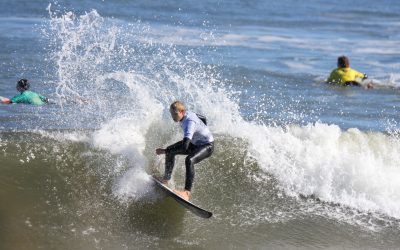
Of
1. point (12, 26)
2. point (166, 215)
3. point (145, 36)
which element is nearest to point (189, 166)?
point (166, 215)

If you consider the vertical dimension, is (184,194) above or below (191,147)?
below

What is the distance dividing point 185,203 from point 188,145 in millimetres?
808

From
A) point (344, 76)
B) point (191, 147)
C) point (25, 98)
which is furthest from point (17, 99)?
point (344, 76)

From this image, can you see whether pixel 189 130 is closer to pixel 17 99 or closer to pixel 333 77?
pixel 17 99

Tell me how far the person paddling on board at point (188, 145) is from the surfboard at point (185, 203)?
121 mm

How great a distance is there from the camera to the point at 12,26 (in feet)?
88.5

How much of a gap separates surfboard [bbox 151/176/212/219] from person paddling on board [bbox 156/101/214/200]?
121mm

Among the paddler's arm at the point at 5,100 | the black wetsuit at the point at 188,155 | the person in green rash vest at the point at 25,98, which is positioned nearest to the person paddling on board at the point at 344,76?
the person in green rash vest at the point at 25,98

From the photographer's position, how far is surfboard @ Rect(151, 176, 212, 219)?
10133 mm

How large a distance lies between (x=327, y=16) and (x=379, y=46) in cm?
901

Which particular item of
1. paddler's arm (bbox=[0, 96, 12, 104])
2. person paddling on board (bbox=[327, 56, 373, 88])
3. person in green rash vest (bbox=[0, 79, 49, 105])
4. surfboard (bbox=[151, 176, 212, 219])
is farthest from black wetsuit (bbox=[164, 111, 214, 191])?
person paddling on board (bbox=[327, 56, 373, 88])

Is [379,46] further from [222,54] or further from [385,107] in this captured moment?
[385,107]

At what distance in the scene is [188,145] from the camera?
10.3 meters

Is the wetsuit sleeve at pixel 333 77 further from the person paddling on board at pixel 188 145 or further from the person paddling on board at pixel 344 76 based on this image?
the person paddling on board at pixel 188 145
